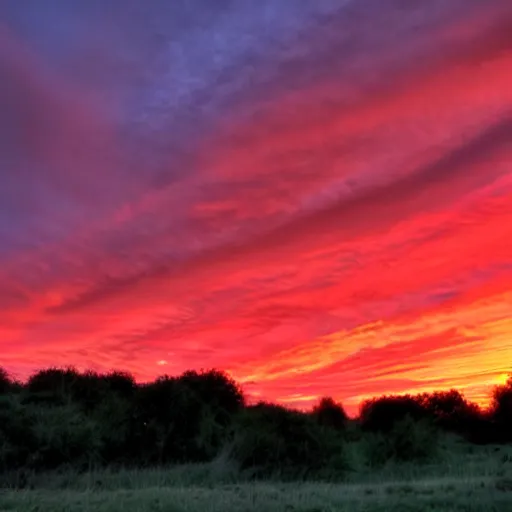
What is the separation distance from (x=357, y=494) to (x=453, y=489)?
2442 millimetres

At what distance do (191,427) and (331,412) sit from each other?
52.4 feet

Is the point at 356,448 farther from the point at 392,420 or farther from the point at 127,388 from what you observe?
→ the point at 127,388

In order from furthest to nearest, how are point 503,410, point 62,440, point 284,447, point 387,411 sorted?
1. point 503,410
2. point 387,411
3. point 284,447
4. point 62,440

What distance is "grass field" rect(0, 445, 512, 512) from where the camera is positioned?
54.0 feet

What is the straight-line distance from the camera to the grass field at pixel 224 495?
16469 mm

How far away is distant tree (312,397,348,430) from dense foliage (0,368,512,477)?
379 millimetres

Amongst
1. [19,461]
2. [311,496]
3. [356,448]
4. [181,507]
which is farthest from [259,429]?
[181,507]

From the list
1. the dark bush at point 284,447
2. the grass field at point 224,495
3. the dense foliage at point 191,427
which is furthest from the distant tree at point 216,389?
the grass field at point 224,495

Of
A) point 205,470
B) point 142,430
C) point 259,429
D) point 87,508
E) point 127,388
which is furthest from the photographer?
point 127,388

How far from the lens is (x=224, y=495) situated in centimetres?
1859

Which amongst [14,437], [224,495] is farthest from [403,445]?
[224,495]

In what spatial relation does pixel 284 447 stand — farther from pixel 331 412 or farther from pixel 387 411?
pixel 331 412

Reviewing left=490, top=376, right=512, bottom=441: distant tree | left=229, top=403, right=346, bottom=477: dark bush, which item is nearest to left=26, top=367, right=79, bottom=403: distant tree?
left=229, top=403, right=346, bottom=477: dark bush

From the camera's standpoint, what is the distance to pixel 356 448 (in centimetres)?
3412
